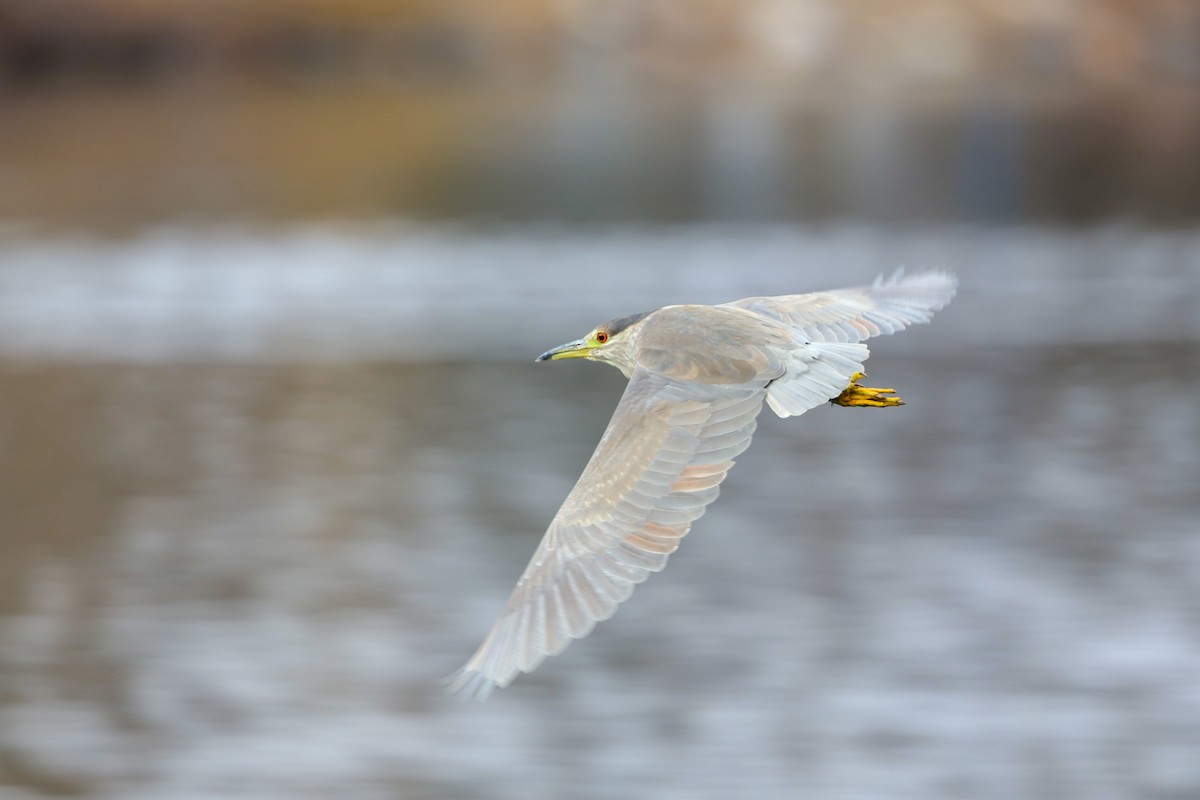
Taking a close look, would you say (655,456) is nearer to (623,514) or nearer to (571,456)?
(623,514)

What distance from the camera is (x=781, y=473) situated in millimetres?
10984

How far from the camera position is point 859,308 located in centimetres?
487

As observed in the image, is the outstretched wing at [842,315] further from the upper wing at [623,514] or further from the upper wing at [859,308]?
the upper wing at [623,514]

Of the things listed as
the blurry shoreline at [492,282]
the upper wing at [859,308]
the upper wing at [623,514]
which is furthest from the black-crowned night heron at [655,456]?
the blurry shoreline at [492,282]

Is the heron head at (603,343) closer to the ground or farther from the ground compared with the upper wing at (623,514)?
farther from the ground

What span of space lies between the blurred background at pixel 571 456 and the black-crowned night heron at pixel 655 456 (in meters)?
2.90

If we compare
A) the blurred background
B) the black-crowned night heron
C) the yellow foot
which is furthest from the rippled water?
the black-crowned night heron

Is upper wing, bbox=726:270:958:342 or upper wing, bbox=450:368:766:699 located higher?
upper wing, bbox=726:270:958:342

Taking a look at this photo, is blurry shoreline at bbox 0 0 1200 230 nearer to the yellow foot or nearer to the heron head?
the yellow foot

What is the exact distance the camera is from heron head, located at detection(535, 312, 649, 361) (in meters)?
4.69

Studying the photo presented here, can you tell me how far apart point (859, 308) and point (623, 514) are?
1.24 meters

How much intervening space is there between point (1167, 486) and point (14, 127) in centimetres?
2088

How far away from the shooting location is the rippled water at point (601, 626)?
7133 mm

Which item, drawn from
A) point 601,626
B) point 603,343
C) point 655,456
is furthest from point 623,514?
Answer: point 601,626
